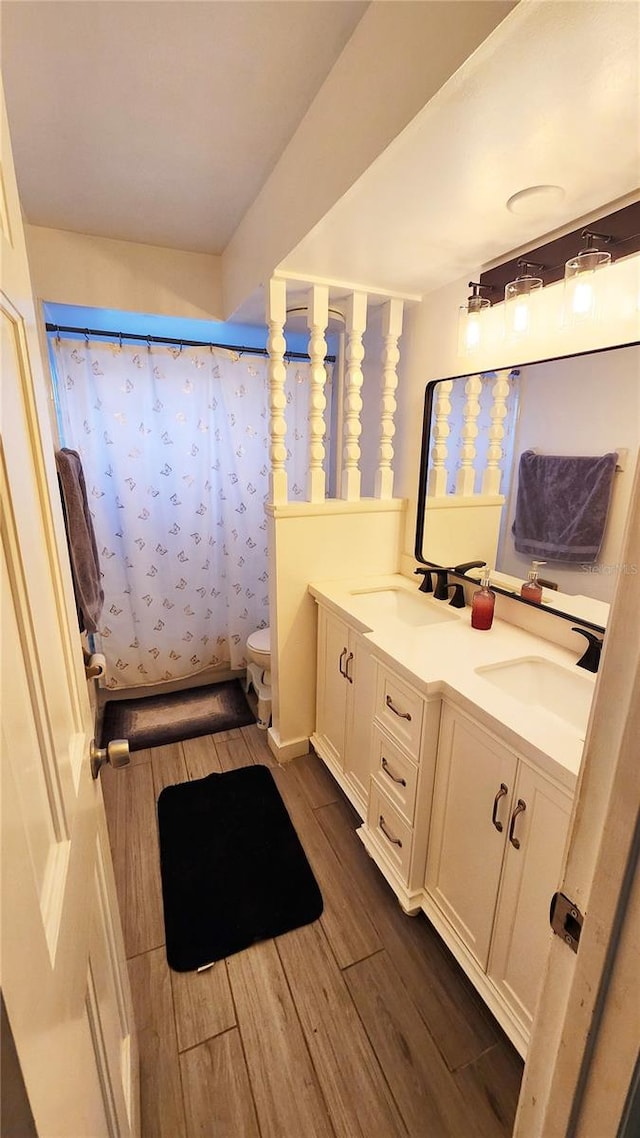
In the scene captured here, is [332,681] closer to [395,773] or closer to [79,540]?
[395,773]

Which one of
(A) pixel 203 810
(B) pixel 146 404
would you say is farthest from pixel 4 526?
(B) pixel 146 404

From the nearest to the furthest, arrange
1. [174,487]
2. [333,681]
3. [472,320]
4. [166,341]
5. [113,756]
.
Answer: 1. [113,756]
2. [472,320]
3. [333,681]
4. [166,341]
5. [174,487]

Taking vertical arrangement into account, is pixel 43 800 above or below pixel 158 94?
below

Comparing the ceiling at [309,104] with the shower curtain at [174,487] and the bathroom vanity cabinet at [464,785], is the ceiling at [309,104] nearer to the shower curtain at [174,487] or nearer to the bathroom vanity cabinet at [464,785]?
the shower curtain at [174,487]

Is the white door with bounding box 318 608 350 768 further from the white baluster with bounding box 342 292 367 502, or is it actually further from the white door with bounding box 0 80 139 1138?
the white door with bounding box 0 80 139 1138

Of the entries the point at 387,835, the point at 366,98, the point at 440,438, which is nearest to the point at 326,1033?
the point at 387,835

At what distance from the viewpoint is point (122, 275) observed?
2.09 m

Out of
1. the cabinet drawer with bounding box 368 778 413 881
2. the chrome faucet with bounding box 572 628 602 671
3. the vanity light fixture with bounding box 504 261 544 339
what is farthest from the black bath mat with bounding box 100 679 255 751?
the vanity light fixture with bounding box 504 261 544 339

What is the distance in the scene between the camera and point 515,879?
1058 millimetres

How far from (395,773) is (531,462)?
3.59ft

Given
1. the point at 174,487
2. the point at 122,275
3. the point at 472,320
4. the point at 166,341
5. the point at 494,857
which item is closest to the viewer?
the point at 494,857

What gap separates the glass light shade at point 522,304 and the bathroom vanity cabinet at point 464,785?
0.98 m

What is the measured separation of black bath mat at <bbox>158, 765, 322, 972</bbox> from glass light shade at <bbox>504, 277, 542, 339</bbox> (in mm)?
1990

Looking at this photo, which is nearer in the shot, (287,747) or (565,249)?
(565,249)
